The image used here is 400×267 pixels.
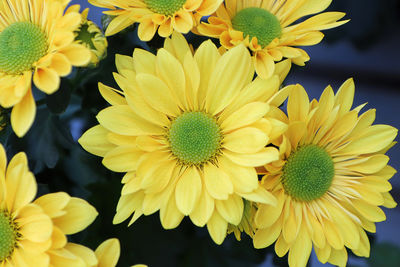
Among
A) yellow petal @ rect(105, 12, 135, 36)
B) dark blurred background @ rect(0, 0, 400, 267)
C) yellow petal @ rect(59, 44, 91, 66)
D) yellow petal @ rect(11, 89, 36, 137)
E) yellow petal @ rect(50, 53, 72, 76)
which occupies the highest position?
yellow petal @ rect(105, 12, 135, 36)

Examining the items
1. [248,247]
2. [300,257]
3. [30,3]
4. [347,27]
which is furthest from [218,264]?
[347,27]

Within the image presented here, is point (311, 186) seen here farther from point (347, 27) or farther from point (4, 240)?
point (347, 27)

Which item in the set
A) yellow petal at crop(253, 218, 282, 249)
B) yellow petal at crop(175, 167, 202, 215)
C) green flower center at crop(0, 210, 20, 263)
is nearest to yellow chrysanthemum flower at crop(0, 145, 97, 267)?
green flower center at crop(0, 210, 20, 263)

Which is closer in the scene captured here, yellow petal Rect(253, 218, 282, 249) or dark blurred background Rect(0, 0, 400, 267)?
yellow petal Rect(253, 218, 282, 249)

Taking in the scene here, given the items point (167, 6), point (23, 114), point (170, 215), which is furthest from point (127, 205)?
point (167, 6)

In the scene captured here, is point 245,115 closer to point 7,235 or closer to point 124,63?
point 124,63

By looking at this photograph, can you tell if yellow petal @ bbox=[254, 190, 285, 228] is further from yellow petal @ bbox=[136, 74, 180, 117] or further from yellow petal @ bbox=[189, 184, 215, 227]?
yellow petal @ bbox=[136, 74, 180, 117]
